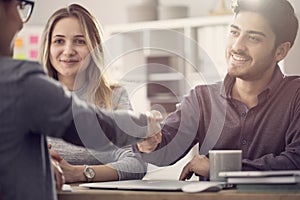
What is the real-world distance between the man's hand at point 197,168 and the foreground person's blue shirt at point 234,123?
0.10 meters

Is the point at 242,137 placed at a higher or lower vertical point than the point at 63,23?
lower

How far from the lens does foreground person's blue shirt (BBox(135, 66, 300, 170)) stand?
6.13 feet

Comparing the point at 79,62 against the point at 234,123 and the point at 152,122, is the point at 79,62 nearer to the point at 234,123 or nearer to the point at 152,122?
the point at 234,123

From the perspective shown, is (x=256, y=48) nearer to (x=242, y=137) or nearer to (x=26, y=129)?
(x=242, y=137)

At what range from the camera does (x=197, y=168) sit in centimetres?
177

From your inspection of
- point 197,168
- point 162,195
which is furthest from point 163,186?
point 197,168

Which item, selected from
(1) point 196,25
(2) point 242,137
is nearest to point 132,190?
(2) point 242,137

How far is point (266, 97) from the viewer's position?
1931mm

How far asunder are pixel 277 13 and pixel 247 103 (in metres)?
0.29

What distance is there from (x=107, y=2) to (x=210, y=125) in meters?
3.73

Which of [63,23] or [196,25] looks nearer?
[63,23]

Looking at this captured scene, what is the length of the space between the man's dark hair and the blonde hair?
0.54 metres

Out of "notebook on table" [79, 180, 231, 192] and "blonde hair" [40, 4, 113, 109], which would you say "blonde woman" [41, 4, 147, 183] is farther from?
"notebook on table" [79, 180, 231, 192]

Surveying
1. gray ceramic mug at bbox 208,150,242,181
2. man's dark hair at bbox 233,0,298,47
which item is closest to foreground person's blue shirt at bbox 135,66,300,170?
man's dark hair at bbox 233,0,298,47
